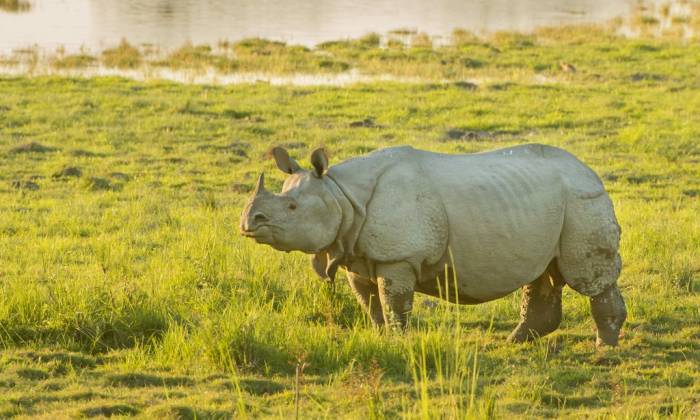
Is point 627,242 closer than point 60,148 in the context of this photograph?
Yes

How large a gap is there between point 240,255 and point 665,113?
10.1m

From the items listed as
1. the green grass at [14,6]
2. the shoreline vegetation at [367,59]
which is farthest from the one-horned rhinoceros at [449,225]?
the green grass at [14,6]

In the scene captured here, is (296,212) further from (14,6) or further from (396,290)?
(14,6)

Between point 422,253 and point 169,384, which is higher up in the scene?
point 422,253

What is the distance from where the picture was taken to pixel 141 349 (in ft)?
21.9

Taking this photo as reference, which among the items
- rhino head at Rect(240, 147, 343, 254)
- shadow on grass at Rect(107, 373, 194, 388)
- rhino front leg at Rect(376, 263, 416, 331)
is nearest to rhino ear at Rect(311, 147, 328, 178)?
rhino head at Rect(240, 147, 343, 254)

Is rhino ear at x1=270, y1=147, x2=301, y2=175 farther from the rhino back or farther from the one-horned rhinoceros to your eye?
the rhino back

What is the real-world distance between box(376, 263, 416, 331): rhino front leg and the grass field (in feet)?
0.65

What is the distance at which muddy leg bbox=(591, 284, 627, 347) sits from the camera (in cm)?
695

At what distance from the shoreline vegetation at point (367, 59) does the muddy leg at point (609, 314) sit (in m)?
14.3

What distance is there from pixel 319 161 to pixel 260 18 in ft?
96.1

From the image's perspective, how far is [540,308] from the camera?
23.6 ft

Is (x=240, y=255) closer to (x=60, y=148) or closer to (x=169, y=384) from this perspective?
(x=169, y=384)

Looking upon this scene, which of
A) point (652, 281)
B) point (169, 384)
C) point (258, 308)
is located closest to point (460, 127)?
point (652, 281)
